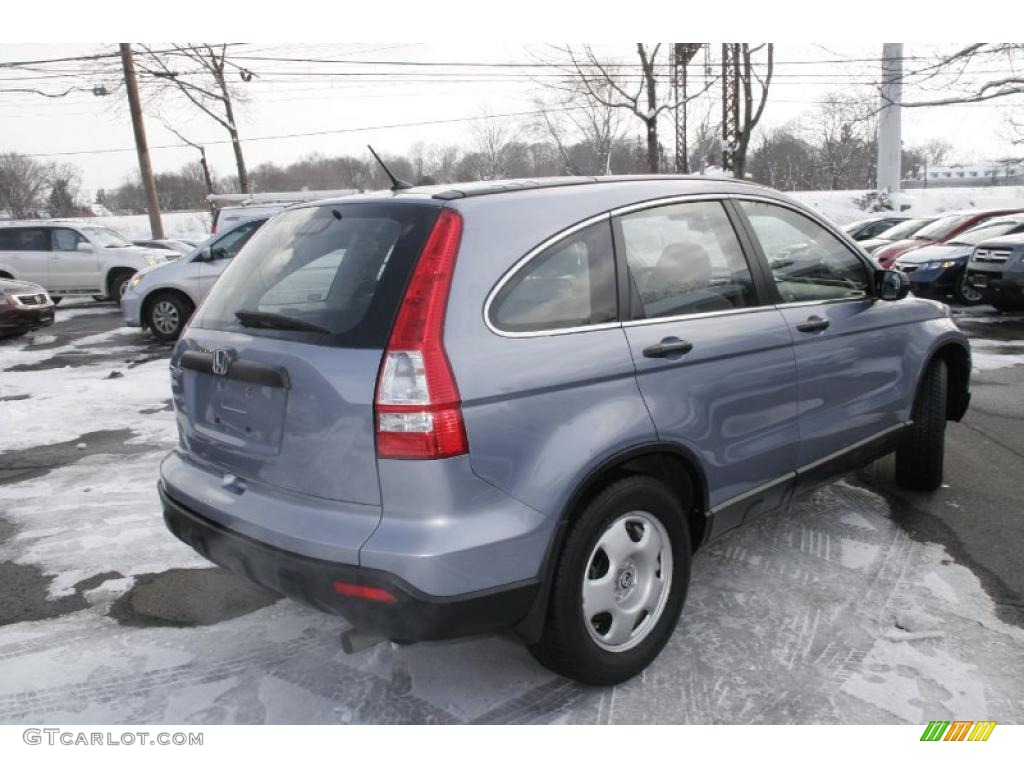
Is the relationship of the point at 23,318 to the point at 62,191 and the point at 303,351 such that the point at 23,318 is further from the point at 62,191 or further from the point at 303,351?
the point at 62,191

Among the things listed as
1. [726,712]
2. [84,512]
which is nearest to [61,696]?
[84,512]

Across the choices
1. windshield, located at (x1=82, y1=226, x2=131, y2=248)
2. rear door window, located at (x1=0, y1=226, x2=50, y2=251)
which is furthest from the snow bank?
rear door window, located at (x1=0, y1=226, x2=50, y2=251)

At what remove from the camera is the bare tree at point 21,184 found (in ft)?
246

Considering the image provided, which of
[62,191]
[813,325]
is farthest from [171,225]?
[813,325]

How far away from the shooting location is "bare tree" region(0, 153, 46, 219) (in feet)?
246

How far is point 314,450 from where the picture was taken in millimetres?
2271

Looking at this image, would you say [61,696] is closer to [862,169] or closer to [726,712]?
[726,712]

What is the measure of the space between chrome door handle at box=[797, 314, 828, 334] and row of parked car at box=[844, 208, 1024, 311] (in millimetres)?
6764

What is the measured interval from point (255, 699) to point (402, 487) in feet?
3.67

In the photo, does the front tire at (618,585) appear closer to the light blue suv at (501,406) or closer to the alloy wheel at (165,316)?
the light blue suv at (501,406)

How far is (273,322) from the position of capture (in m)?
2.51

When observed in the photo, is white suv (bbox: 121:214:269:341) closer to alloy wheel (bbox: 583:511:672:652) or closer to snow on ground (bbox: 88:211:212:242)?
alloy wheel (bbox: 583:511:672:652)
